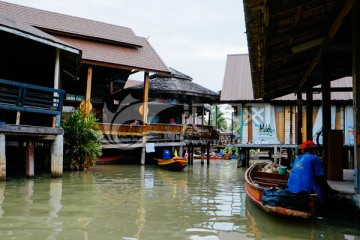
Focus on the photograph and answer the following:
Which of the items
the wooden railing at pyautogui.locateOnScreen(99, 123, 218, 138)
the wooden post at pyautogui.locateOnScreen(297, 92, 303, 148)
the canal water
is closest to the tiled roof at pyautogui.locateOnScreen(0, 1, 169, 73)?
the wooden railing at pyautogui.locateOnScreen(99, 123, 218, 138)

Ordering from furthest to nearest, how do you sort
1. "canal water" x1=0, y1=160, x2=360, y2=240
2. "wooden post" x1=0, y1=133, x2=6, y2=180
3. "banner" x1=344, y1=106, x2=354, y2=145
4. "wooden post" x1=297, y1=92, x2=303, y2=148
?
"banner" x1=344, y1=106, x2=354, y2=145
"wooden post" x1=297, y1=92, x2=303, y2=148
"wooden post" x1=0, y1=133, x2=6, y2=180
"canal water" x1=0, y1=160, x2=360, y2=240

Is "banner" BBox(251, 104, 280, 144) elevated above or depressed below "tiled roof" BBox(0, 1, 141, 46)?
below

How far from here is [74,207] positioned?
7.11m

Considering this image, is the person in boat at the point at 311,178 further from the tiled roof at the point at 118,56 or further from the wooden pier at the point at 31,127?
the tiled roof at the point at 118,56

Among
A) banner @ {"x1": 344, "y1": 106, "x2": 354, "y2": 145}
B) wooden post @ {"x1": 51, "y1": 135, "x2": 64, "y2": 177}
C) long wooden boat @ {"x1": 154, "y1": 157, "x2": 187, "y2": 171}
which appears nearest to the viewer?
wooden post @ {"x1": 51, "y1": 135, "x2": 64, "y2": 177}

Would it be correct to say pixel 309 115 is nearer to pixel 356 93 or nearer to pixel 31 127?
pixel 356 93

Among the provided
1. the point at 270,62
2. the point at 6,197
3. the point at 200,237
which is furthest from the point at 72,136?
the point at 200,237

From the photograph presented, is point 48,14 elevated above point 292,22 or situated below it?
above

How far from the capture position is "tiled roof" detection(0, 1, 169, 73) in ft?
60.3

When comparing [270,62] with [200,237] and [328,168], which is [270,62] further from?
[200,237]

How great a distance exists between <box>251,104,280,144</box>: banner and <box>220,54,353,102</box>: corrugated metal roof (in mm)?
903

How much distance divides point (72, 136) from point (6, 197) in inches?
256

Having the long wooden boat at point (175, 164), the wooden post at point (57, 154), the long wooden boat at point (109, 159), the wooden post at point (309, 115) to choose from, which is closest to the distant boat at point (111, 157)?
the long wooden boat at point (109, 159)

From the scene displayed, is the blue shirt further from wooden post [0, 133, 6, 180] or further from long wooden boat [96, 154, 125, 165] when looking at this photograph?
long wooden boat [96, 154, 125, 165]
